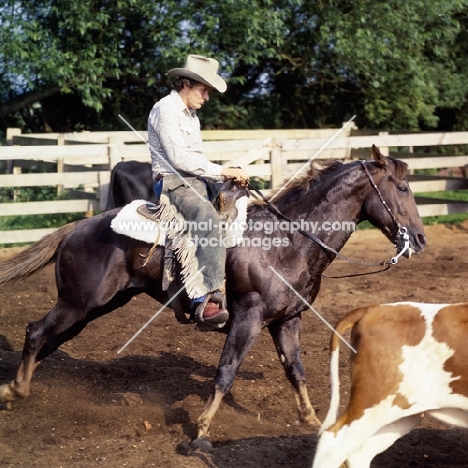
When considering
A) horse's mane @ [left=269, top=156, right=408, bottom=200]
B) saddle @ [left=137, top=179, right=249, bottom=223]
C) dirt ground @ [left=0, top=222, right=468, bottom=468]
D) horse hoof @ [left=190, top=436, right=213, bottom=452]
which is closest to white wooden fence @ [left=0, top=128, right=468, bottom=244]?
dirt ground @ [left=0, top=222, right=468, bottom=468]

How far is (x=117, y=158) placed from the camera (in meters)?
12.3

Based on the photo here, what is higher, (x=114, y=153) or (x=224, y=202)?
(x=114, y=153)

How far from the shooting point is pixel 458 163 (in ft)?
47.4

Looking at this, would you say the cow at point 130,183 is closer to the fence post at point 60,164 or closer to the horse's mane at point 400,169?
the fence post at point 60,164

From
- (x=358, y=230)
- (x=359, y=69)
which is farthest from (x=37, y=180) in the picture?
(x=359, y=69)

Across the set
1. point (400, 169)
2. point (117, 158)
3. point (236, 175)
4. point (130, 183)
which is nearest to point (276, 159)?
point (117, 158)

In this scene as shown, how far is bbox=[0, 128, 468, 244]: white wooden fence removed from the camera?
38.5ft

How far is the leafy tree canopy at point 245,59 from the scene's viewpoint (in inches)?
567

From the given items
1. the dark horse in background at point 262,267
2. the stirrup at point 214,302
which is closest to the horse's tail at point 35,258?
the dark horse in background at point 262,267

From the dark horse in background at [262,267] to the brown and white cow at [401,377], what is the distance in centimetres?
128

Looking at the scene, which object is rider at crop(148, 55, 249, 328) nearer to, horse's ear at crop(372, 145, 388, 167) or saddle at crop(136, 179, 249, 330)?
saddle at crop(136, 179, 249, 330)

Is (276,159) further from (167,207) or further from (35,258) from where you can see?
(167,207)

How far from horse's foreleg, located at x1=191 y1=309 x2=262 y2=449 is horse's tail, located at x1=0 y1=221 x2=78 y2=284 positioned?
A: 165 cm

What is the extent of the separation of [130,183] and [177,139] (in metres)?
5.62
